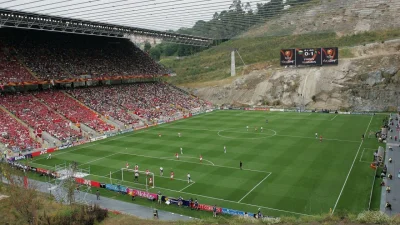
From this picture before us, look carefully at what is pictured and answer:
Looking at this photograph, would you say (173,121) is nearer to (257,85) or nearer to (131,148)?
(131,148)

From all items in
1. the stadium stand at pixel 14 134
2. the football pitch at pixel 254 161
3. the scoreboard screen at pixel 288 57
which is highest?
the scoreboard screen at pixel 288 57

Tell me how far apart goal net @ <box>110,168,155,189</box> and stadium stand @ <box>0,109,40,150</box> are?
14.9 m

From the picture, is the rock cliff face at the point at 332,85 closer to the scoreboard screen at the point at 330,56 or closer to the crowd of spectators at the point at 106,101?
the scoreboard screen at the point at 330,56

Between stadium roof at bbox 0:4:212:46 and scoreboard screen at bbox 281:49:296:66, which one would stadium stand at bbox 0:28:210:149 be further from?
scoreboard screen at bbox 281:49:296:66

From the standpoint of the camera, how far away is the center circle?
1720 inches

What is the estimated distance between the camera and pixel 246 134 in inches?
1783

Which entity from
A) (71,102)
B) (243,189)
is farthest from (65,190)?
(71,102)

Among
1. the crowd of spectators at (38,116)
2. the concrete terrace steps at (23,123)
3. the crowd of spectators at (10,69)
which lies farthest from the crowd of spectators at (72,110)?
the concrete terrace steps at (23,123)

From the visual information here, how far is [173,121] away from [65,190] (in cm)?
3748

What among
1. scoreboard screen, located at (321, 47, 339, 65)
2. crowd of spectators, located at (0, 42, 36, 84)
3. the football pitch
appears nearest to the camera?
the football pitch

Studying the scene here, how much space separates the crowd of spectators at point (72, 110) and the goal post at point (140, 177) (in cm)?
→ 1935

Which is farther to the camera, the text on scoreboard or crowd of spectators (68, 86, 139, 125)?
the text on scoreboard

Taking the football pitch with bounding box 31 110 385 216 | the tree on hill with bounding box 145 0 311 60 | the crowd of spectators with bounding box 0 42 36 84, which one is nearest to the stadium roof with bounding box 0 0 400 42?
the tree on hill with bounding box 145 0 311 60

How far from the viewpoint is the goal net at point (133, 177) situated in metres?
28.0
